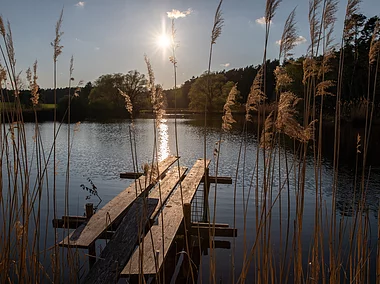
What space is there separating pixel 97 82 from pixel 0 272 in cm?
5429

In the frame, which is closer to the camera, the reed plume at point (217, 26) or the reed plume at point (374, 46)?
the reed plume at point (217, 26)

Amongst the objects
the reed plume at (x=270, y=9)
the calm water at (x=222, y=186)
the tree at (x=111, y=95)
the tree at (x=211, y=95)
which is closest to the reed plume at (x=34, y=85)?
the calm water at (x=222, y=186)

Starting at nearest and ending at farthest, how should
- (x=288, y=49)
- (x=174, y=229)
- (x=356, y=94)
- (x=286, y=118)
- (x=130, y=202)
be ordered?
(x=286, y=118)
(x=288, y=49)
(x=174, y=229)
(x=130, y=202)
(x=356, y=94)

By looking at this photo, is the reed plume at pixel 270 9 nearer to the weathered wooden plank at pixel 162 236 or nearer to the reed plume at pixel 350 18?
the reed plume at pixel 350 18

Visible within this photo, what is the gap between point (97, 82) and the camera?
54.0m

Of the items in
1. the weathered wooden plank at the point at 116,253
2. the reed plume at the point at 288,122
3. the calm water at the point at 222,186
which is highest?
the reed plume at the point at 288,122

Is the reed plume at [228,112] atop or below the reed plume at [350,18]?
below

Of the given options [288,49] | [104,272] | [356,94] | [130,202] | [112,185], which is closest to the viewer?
[288,49]

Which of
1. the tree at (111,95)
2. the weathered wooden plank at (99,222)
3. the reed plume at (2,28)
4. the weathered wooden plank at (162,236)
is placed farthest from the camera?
the tree at (111,95)

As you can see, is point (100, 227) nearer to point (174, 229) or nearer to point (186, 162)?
point (174, 229)

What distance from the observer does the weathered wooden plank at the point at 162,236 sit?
2.89m

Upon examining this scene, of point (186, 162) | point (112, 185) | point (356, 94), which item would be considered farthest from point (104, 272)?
point (356, 94)

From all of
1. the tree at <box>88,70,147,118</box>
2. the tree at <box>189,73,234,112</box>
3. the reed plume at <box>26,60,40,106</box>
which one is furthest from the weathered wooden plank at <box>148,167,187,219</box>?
the tree at <box>88,70,147,118</box>

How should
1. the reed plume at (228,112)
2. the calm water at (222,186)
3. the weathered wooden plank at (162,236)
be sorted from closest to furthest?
the reed plume at (228,112) < the weathered wooden plank at (162,236) < the calm water at (222,186)
